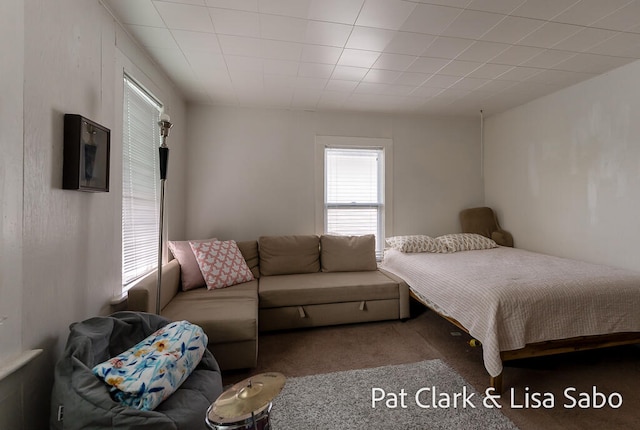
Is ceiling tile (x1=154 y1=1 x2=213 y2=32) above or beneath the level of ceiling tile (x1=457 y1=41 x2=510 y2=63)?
beneath

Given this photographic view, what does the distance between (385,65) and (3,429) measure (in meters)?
3.18

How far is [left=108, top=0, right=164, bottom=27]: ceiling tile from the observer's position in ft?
5.91

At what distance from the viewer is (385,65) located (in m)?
2.59

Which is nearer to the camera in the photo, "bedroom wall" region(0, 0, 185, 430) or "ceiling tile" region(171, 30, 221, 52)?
"bedroom wall" region(0, 0, 185, 430)

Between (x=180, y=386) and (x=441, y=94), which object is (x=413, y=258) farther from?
(x=180, y=386)

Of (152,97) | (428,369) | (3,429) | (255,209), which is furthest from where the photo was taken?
(255,209)

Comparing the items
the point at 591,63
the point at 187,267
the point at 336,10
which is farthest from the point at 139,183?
the point at 591,63

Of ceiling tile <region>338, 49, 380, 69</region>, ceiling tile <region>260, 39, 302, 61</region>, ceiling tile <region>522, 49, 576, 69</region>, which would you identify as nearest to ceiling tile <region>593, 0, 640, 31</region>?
ceiling tile <region>522, 49, 576, 69</region>

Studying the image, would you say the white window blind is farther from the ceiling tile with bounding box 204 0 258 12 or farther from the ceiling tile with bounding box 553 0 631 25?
the ceiling tile with bounding box 553 0 631 25

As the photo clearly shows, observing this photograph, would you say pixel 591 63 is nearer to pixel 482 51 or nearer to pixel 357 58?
pixel 482 51

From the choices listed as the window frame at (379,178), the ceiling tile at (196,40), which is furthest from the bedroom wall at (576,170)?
the ceiling tile at (196,40)

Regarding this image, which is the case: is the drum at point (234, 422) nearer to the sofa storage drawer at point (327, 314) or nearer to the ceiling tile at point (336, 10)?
the sofa storage drawer at point (327, 314)

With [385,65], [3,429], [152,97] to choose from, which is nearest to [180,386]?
[3,429]

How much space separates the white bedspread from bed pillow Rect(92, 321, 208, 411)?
1760 millimetres
